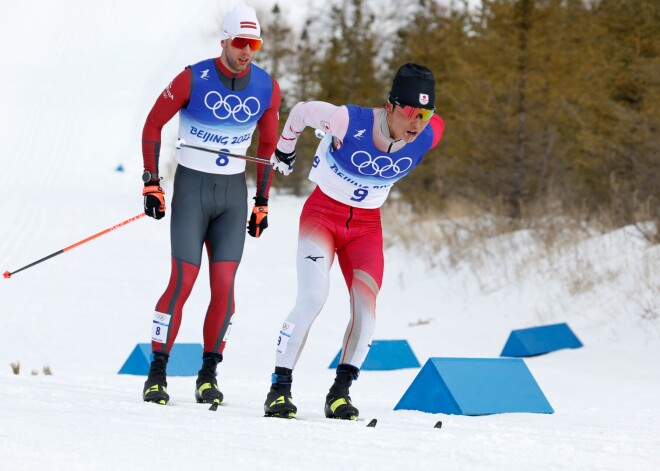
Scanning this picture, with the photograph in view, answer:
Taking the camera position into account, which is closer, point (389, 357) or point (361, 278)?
point (361, 278)

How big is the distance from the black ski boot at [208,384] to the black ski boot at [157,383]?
0.24 meters

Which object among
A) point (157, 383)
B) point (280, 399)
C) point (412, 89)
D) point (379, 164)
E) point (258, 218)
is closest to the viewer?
point (280, 399)

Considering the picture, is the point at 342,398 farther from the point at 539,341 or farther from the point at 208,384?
the point at 539,341

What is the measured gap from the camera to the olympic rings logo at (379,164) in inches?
205

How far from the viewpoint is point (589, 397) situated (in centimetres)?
706

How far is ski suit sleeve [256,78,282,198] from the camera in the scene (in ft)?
19.9

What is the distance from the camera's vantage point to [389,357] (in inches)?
352

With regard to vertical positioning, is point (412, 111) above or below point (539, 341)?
above

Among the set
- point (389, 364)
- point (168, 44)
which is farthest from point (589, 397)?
point (168, 44)

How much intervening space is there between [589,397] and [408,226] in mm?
11690

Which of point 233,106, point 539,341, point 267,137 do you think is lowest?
point 539,341

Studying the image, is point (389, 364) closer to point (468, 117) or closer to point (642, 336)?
point (642, 336)

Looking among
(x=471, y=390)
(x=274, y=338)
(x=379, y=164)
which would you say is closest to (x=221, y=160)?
(x=379, y=164)

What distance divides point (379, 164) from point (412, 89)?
1.40 feet
